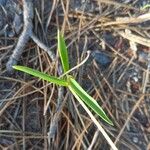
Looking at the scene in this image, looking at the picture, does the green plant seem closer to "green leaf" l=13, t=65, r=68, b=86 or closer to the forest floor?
"green leaf" l=13, t=65, r=68, b=86

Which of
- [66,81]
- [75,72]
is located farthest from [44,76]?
[75,72]

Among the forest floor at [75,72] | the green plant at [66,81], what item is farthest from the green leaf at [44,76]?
the forest floor at [75,72]

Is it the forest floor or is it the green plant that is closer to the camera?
the green plant

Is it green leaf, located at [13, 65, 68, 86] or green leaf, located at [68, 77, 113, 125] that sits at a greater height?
green leaf, located at [13, 65, 68, 86]

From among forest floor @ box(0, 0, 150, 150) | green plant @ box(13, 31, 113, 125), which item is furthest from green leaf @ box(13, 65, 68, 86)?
forest floor @ box(0, 0, 150, 150)

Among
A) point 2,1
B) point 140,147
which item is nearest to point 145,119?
point 140,147
